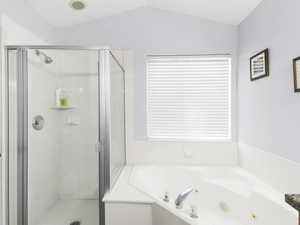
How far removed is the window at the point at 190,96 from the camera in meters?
2.47

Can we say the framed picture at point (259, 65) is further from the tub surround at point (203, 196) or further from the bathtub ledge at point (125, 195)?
the bathtub ledge at point (125, 195)

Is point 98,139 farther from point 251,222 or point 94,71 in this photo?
point 251,222

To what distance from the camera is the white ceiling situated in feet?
6.63

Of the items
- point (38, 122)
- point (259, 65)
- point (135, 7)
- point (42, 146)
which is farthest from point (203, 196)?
point (135, 7)

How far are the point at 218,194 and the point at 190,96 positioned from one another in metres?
1.15

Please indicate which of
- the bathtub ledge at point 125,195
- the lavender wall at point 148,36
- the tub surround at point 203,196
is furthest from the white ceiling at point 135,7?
the bathtub ledge at point 125,195

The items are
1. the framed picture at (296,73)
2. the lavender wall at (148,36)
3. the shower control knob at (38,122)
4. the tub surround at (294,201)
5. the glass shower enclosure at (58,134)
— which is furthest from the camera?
the lavender wall at (148,36)

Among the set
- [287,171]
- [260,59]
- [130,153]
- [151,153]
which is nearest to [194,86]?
[260,59]

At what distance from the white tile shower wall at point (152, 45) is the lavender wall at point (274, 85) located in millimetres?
316

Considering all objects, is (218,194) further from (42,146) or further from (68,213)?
(42,146)

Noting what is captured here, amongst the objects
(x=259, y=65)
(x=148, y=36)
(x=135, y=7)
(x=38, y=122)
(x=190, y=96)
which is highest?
(x=135, y=7)

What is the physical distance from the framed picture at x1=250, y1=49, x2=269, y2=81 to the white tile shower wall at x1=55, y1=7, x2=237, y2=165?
438 millimetres

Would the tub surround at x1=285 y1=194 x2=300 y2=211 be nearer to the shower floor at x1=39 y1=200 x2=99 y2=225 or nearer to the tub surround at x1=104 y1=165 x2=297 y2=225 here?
the tub surround at x1=104 y1=165 x2=297 y2=225

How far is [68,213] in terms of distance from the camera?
1.83m
